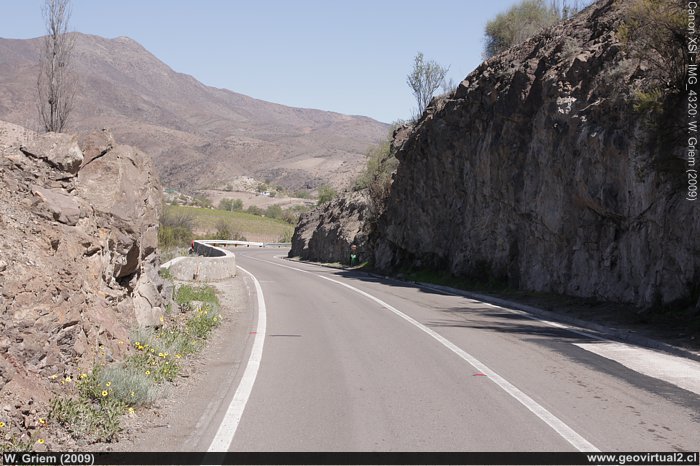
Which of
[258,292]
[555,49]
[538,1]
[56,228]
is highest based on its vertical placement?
[538,1]

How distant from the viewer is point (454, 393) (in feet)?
30.6

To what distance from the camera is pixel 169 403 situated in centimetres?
884

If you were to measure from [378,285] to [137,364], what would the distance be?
20.9m

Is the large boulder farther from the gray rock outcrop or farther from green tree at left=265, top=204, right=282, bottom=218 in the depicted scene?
green tree at left=265, top=204, right=282, bottom=218

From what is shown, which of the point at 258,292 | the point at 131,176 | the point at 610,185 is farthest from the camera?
the point at 258,292

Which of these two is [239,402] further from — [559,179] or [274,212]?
[274,212]

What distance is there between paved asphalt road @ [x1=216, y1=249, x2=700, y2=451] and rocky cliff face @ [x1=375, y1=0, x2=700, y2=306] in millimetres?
3945

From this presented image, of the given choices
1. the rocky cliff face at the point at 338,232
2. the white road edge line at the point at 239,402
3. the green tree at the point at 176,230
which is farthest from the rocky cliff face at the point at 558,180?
the green tree at the point at 176,230

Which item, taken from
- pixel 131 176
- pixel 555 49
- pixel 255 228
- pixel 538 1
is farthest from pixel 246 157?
pixel 131 176

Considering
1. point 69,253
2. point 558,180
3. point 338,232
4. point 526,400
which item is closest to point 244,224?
point 338,232

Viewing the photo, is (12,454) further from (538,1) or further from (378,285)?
(538,1)

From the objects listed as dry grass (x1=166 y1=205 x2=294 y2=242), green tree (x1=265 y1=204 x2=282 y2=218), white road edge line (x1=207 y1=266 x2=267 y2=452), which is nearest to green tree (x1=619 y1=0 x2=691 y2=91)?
white road edge line (x1=207 y1=266 x2=267 y2=452)

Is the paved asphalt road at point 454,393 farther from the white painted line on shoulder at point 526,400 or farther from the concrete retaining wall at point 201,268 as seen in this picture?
the concrete retaining wall at point 201,268

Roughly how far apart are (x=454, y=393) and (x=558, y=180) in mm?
15764
